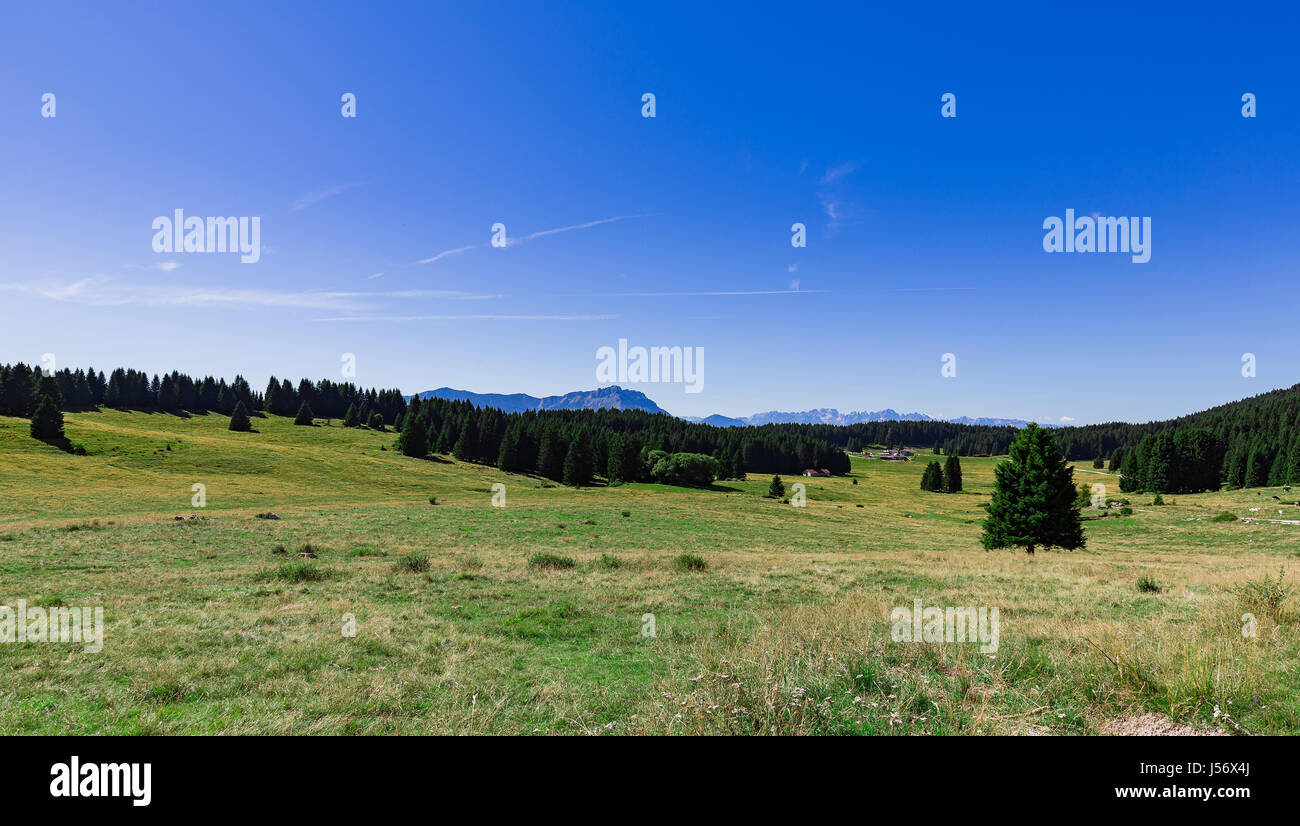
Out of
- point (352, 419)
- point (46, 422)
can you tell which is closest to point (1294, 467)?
point (352, 419)

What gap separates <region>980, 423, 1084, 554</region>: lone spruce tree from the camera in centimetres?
3409

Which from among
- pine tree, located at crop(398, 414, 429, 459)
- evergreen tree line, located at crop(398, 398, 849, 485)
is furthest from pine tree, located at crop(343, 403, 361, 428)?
pine tree, located at crop(398, 414, 429, 459)

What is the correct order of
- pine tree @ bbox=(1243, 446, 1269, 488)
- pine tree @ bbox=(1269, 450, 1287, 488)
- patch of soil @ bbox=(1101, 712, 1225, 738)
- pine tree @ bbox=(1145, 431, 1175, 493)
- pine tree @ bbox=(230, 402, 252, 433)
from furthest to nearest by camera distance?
1. pine tree @ bbox=(230, 402, 252, 433)
2. pine tree @ bbox=(1243, 446, 1269, 488)
3. pine tree @ bbox=(1145, 431, 1175, 493)
4. pine tree @ bbox=(1269, 450, 1287, 488)
5. patch of soil @ bbox=(1101, 712, 1225, 738)

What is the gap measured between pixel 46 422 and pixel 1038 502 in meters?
122

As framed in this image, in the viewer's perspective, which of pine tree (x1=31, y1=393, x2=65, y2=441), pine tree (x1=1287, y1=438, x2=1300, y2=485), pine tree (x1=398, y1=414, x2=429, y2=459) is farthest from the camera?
pine tree (x1=398, y1=414, x2=429, y2=459)

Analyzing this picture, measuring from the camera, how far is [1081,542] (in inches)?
1367

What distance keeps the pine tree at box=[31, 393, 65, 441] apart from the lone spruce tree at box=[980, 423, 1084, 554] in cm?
11859

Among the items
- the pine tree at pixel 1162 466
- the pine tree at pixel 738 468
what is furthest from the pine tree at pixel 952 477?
the pine tree at pixel 738 468

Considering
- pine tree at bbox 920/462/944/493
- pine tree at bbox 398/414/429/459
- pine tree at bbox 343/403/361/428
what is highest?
pine tree at bbox 343/403/361/428

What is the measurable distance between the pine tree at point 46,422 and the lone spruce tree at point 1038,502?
11859 centimetres

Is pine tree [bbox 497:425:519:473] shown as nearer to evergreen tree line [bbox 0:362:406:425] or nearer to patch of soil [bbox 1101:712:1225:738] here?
evergreen tree line [bbox 0:362:406:425]

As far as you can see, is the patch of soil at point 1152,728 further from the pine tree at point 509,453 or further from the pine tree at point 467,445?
the pine tree at point 467,445
